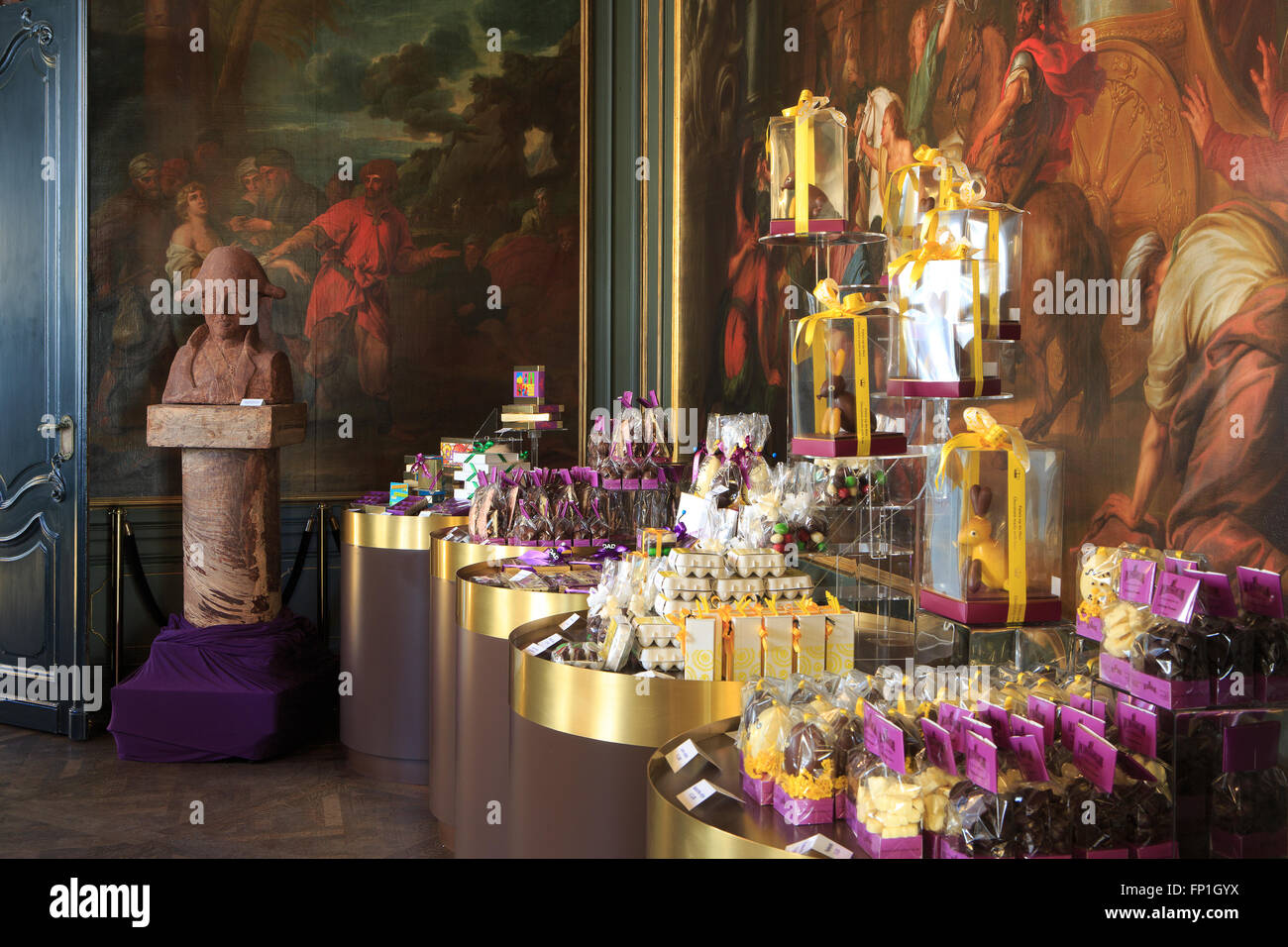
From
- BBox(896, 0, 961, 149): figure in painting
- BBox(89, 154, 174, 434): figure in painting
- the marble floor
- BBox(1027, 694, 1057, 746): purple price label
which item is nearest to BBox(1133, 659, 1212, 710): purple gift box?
BBox(1027, 694, 1057, 746): purple price label

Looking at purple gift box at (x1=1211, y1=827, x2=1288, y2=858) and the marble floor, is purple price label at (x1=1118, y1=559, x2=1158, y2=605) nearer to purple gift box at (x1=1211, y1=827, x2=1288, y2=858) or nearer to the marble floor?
purple gift box at (x1=1211, y1=827, x2=1288, y2=858)

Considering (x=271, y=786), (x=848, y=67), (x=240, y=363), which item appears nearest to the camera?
(x=848, y=67)

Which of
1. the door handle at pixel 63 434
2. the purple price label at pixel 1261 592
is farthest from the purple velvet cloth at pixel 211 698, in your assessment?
the purple price label at pixel 1261 592

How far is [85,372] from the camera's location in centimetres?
691

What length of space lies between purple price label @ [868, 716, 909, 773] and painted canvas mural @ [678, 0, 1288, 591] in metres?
1.00

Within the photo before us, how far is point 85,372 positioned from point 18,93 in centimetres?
189

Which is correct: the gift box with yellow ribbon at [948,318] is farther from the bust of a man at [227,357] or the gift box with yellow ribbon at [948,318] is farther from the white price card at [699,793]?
the bust of a man at [227,357]

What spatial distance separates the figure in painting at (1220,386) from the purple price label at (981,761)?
946mm

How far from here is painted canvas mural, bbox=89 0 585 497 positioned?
7.85 meters

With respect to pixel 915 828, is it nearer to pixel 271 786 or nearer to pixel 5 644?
pixel 271 786

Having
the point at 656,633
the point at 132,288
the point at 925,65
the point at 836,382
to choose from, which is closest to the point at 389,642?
the point at 656,633

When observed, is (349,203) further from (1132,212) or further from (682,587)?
(1132,212)

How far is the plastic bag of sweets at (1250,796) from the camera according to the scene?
190cm
